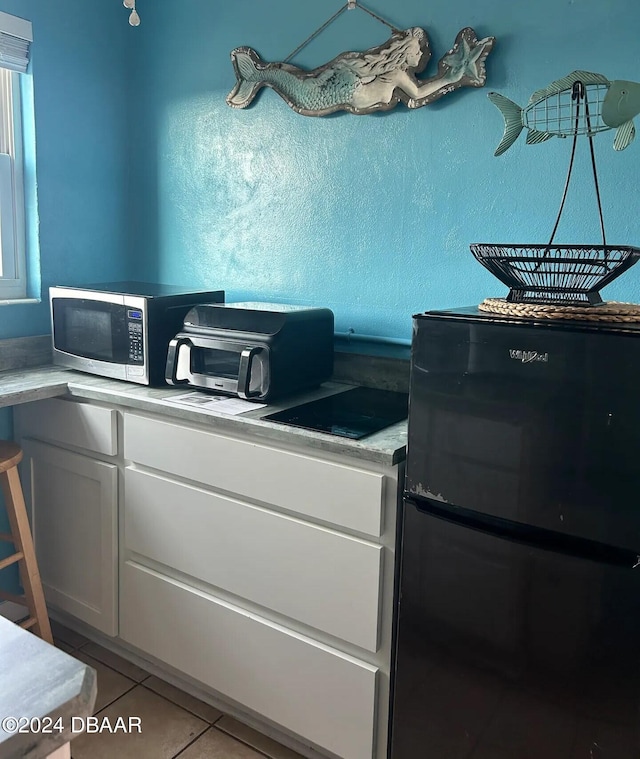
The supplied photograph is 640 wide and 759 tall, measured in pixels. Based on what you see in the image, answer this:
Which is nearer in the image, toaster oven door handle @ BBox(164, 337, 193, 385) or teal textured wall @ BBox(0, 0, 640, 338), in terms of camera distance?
teal textured wall @ BBox(0, 0, 640, 338)

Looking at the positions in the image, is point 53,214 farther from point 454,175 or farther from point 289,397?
point 454,175

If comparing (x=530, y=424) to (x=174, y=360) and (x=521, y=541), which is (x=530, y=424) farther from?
(x=174, y=360)

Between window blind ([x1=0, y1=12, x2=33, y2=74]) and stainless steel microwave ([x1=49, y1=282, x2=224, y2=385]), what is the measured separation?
0.81m

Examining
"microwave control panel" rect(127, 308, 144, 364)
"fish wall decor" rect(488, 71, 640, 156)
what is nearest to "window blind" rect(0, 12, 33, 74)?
"microwave control panel" rect(127, 308, 144, 364)

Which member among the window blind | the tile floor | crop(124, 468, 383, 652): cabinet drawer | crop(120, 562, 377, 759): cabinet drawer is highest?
the window blind

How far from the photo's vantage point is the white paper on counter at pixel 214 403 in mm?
1859

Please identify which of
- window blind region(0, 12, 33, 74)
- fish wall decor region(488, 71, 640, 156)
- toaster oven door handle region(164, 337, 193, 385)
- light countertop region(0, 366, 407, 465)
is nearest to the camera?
fish wall decor region(488, 71, 640, 156)

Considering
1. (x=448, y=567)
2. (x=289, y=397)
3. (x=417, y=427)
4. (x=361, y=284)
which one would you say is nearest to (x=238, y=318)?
(x=289, y=397)

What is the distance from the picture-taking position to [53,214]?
8.43 feet

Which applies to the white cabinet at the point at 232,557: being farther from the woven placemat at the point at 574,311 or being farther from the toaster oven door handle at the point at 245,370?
the woven placemat at the point at 574,311

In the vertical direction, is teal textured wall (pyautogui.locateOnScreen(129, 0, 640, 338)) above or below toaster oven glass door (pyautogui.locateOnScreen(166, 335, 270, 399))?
above

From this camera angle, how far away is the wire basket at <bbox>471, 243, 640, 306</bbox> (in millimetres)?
1351

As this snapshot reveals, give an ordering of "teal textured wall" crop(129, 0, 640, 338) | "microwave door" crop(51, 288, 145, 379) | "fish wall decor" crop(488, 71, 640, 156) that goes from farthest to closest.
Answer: "microwave door" crop(51, 288, 145, 379)
"teal textured wall" crop(129, 0, 640, 338)
"fish wall decor" crop(488, 71, 640, 156)

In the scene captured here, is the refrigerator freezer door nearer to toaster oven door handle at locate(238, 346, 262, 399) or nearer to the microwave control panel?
toaster oven door handle at locate(238, 346, 262, 399)
